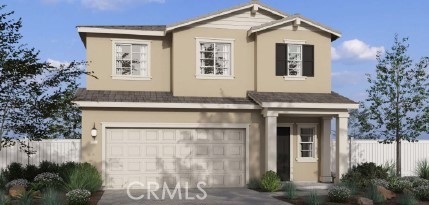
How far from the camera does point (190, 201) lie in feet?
49.1

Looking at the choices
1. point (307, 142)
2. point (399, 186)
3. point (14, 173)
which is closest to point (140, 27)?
point (14, 173)

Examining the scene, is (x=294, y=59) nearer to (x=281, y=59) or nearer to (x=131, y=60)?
(x=281, y=59)

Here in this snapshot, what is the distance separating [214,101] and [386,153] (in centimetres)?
1103

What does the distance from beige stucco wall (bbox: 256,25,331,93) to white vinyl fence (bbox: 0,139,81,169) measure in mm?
9288

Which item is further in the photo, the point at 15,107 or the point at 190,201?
the point at 15,107

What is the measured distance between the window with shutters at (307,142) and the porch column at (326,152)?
1.13 ft

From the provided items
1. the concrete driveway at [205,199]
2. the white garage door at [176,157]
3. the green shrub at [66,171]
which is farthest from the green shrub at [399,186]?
the green shrub at [66,171]

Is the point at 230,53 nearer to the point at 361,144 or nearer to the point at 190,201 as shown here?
the point at 190,201

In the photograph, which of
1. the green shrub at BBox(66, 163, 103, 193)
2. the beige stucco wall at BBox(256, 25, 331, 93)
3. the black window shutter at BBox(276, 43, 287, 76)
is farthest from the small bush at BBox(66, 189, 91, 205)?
the black window shutter at BBox(276, 43, 287, 76)

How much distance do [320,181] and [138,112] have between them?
26.2ft

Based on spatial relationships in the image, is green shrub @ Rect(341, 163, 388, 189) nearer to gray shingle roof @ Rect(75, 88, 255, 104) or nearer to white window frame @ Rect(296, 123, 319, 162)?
white window frame @ Rect(296, 123, 319, 162)

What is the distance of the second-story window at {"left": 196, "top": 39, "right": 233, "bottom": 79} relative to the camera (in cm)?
2028

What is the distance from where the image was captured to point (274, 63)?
20.5 m

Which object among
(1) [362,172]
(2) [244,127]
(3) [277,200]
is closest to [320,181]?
(1) [362,172]
